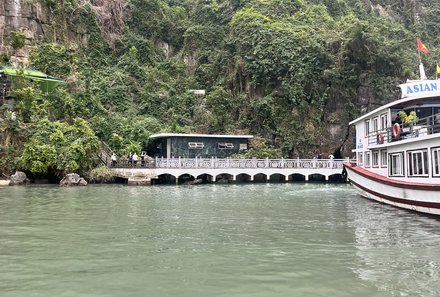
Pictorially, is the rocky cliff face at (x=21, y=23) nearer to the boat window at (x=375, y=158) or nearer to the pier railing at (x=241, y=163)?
the pier railing at (x=241, y=163)

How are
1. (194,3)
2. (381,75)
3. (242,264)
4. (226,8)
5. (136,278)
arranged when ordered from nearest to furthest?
1. (136,278)
2. (242,264)
3. (381,75)
4. (226,8)
5. (194,3)

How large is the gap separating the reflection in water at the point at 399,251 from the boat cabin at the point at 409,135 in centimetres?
212

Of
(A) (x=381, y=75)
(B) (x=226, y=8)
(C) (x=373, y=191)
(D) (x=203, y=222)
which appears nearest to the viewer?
(D) (x=203, y=222)

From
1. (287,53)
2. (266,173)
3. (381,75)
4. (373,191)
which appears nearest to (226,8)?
(287,53)

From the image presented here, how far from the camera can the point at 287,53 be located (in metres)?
41.2

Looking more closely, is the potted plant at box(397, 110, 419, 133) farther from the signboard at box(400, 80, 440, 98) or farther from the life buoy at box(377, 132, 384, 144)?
the life buoy at box(377, 132, 384, 144)

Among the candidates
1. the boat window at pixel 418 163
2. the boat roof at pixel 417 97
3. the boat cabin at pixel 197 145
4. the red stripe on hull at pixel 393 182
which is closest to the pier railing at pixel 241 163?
the boat cabin at pixel 197 145

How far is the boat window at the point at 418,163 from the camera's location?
15.9 meters

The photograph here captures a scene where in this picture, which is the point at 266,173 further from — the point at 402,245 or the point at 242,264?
the point at 242,264

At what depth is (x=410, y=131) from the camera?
1706cm

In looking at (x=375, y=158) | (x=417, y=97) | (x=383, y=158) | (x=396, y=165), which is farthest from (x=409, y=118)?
(x=375, y=158)

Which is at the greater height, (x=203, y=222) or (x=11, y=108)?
(x=11, y=108)

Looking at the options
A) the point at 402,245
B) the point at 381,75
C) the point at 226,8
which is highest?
the point at 226,8

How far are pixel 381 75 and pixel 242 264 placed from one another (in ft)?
121
